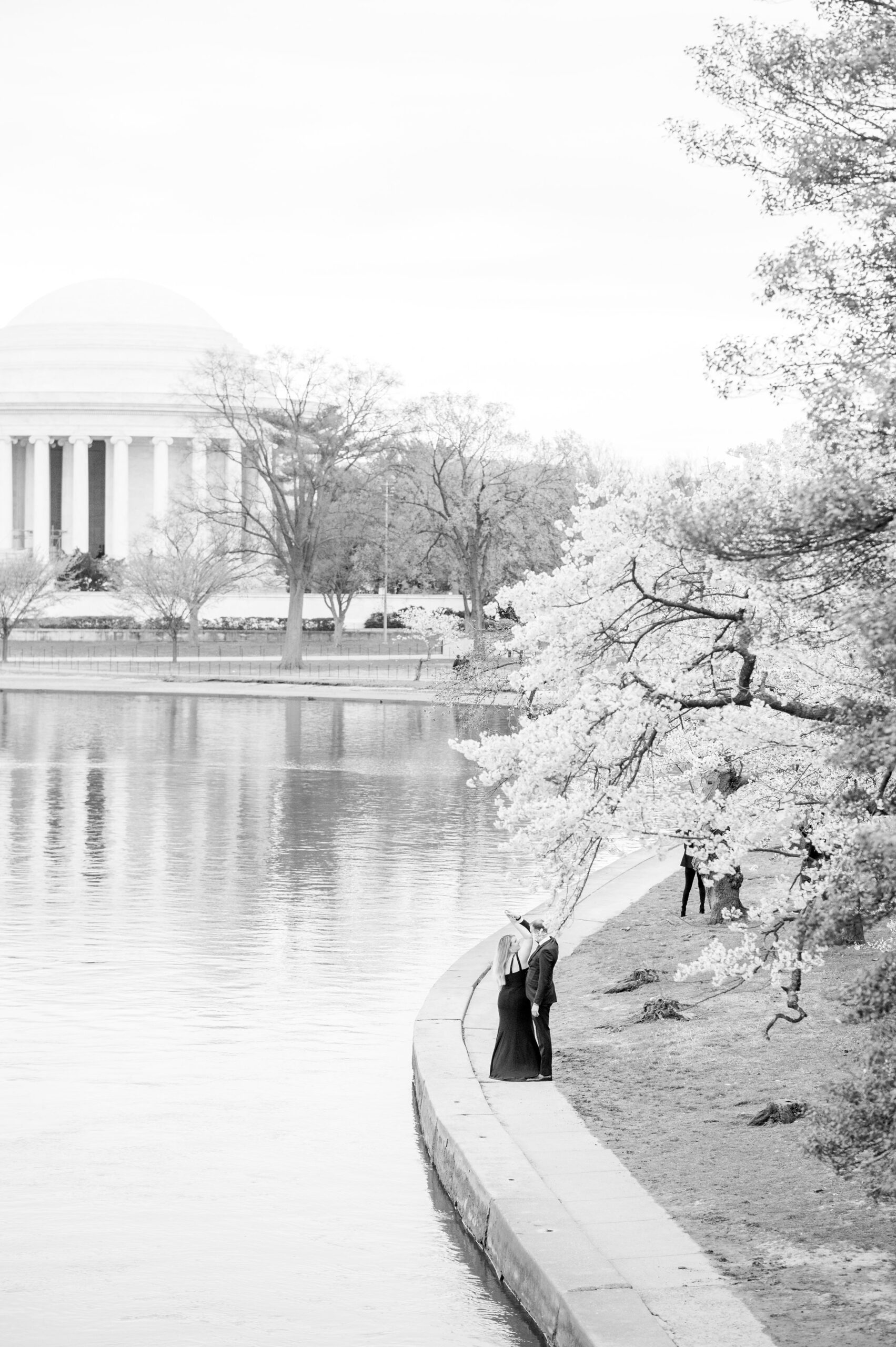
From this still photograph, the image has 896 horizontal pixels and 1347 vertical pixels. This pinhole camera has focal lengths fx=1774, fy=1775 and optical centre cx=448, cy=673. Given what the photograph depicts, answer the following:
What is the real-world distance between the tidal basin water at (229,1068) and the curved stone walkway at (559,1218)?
273 mm

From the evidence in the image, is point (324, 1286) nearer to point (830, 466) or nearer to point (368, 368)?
point (830, 466)

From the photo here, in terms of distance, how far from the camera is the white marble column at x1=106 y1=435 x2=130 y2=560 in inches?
4739

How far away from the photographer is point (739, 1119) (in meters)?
11.8

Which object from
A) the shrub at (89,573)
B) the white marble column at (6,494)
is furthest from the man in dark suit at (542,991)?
the white marble column at (6,494)

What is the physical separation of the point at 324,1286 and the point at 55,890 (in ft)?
40.7

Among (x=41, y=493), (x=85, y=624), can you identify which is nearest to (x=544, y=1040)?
(x=85, y=624)

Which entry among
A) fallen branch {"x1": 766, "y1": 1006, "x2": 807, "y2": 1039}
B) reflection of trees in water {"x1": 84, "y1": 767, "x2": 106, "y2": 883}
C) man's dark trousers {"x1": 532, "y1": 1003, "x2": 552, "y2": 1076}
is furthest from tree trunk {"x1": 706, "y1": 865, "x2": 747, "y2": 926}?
reflection of trees in water {"x1": 84, "y1": 767, "x2": 106, "y2": 883}

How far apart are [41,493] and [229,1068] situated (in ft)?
372

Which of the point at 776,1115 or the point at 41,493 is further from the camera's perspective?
the point at 41,493

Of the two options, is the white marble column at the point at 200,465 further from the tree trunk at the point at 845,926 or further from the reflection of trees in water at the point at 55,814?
the tree trunk at the point at 845,926

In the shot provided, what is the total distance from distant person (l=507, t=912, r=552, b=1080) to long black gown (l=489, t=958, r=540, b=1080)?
2.3 inches

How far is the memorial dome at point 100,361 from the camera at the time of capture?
117m

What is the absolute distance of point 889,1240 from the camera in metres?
9.48

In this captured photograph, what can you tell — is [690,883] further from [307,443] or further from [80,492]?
[80,492]
